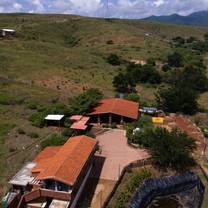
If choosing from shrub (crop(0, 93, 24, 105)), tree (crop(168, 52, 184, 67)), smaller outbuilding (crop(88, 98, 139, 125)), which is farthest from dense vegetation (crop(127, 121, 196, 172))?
tree (crop(168, 52, 184, 67))

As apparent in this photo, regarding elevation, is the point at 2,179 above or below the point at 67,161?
below

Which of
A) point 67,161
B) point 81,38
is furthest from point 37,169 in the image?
point 81,38

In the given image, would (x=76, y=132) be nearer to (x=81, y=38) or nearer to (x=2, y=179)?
(x=2, y=179)

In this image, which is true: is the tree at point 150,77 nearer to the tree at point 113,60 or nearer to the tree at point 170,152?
the tree at point 113,60

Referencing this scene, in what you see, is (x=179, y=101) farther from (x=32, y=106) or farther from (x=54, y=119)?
(x=32, y=106)

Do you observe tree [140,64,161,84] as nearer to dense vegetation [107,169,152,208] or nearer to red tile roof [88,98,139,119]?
red tile roof [88,98,139,119]

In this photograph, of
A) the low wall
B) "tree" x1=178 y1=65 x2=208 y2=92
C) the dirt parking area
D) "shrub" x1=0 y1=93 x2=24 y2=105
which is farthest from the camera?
"tree" x1=178 y1=65 x2=208 y2=92
